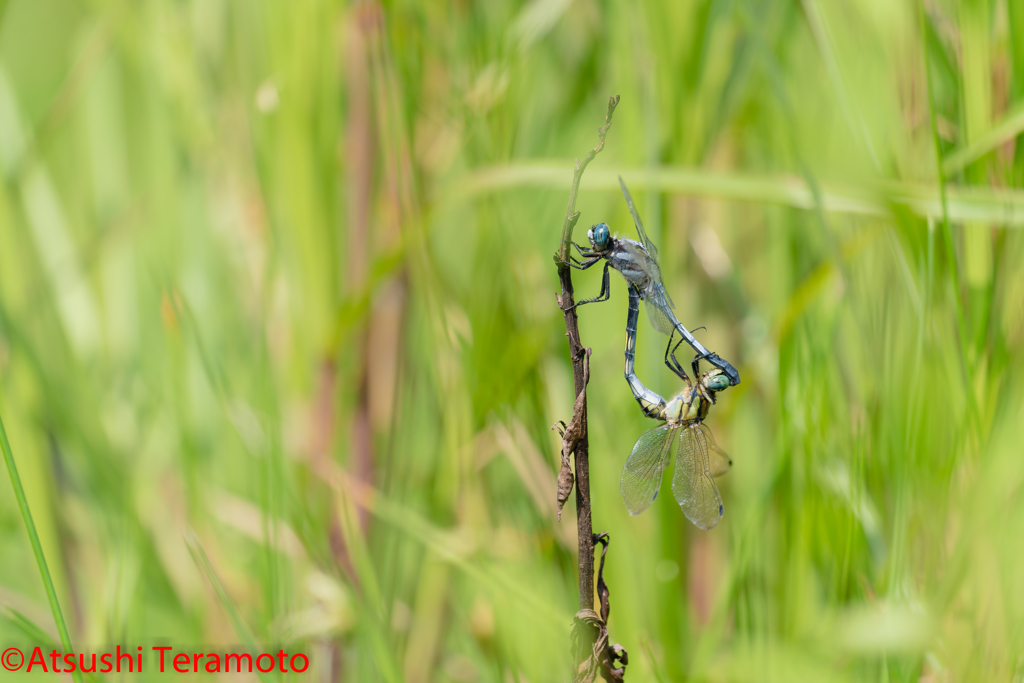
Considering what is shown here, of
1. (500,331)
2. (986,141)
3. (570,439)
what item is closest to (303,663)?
(500,331)

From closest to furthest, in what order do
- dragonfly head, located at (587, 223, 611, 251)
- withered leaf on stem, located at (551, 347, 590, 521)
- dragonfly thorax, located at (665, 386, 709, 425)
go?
withered leaf on stem, located at (551, 347, 590, 521), dragonfly head, located at (587, 223, 611, 251), dragonfly thorax, located at (665, 386, 709, 425)

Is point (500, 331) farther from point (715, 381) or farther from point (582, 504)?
point (582, 504)

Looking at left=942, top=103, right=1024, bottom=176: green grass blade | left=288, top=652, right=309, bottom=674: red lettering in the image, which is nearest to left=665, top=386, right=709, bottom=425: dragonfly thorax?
left=942, top=103, right=1024, bottom=176: green grass blade

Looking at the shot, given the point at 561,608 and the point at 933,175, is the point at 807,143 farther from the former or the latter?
the point at 561,608

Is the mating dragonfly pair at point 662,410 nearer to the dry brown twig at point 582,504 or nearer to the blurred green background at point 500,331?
the blurred green background at point 500,331

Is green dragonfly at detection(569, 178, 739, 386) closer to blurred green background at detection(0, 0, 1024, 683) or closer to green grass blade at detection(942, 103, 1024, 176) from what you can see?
blurred green background at detection(0, 0, 1024, 683)

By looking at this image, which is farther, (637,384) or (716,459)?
(716,459)
